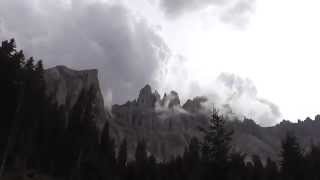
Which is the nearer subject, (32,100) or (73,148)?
(32,100)

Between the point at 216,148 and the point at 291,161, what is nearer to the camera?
the point at 216,148

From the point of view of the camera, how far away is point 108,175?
81750mm

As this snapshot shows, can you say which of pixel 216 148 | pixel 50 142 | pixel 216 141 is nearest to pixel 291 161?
pixel 50 142

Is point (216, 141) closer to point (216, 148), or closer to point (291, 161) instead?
point (216, 148)

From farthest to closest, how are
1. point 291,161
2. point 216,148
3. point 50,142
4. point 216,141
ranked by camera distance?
point 50,142 → point 291,161 → point 216,141 → point 216,148

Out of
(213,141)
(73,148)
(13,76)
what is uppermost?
(13,76)

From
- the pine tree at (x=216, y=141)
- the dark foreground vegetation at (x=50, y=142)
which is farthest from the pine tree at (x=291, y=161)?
the pine tree at (x=216, y=141)

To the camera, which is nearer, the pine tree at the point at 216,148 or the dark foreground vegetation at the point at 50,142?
the pine tree at the point at 216,148

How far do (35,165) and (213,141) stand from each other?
5802cm

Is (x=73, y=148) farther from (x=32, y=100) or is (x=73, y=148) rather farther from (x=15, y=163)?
(x=32, y=100)

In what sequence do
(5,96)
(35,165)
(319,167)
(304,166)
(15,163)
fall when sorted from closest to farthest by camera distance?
(5,96) → (15,163) → (304,166) → (35,165) → (319,167)

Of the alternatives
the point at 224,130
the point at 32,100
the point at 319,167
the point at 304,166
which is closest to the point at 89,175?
the point at 32,100

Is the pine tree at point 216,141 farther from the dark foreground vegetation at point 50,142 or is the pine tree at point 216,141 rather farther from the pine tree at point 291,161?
the pine tree at point 291,161

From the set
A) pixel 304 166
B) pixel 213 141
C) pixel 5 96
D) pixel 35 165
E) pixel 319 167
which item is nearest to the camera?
pixel 213 141
